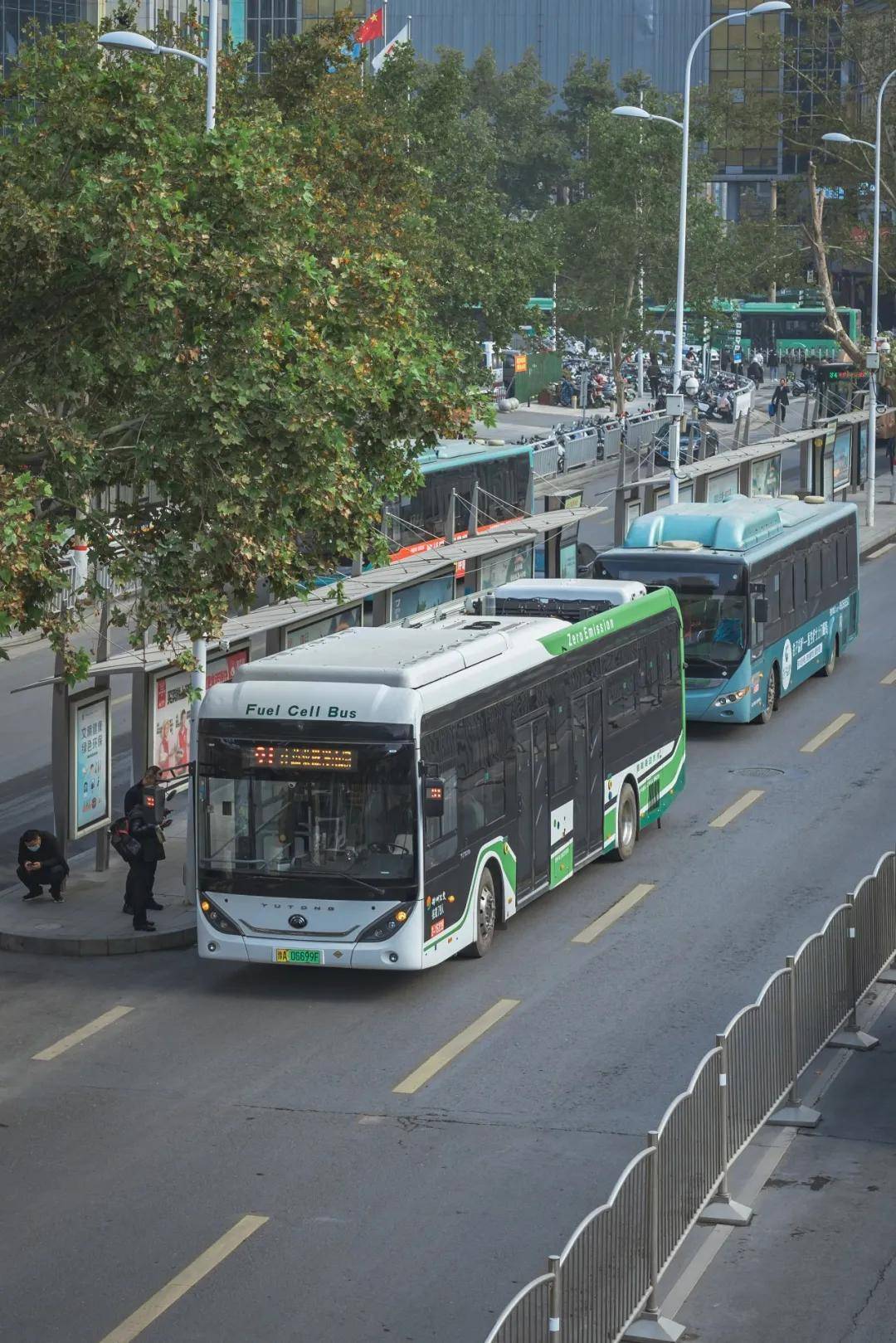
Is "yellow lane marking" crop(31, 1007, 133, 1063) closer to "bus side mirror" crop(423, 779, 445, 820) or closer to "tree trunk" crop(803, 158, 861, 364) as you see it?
"bus side mirror" crop(423, 779, 445, 820)

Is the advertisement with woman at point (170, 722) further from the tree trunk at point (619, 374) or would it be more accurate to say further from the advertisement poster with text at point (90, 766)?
the tree trunk at point (619, 374)

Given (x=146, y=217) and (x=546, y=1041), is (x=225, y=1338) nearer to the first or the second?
(x=546, y=1041)

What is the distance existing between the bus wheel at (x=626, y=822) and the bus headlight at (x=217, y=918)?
5.73 m

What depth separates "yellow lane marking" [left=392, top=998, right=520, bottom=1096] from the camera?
15383 mm

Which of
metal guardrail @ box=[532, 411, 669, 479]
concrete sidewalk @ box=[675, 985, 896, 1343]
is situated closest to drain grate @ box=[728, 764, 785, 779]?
concrete sidewalk @ box=[675, 985, 896, 1343]

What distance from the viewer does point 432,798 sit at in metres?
17.0

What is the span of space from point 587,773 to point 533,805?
61.6 inches

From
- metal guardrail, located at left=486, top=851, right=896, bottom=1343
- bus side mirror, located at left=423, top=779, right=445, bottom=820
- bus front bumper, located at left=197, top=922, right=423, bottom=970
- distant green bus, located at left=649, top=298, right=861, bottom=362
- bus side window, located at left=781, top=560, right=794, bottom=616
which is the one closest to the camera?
metal guardrail, located at left=486, top=851, right=896, bottom=1343

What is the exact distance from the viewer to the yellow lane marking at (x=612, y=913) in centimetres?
1945

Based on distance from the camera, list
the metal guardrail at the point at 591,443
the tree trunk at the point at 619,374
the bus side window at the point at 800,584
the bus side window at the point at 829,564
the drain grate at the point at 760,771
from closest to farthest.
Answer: the drain grate at the point at 760,771 < the bus side window at the point at 800,584 < the bus side window at the point at 829,564 < the metal guardrail at the point at 591,443 < the tree trunk at the point at 619,374

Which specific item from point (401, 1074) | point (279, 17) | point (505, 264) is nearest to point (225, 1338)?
point (401, 1074)

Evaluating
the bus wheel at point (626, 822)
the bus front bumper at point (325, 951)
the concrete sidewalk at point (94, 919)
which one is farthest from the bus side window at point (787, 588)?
the bus front bumper at point (325, 951)

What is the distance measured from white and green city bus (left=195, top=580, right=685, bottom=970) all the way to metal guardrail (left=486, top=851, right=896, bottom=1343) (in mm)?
3574

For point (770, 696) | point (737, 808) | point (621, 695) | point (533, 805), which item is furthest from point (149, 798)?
point (770, 696)
